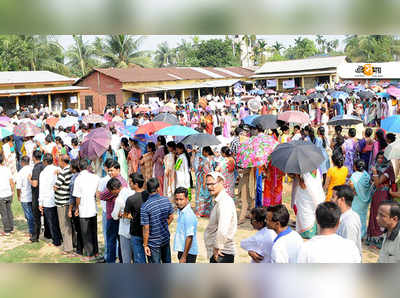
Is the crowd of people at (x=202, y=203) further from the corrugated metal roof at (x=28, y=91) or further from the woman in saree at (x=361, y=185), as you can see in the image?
the corrugated metal roof at (x=28, y=91)

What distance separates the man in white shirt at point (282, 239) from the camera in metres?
2.58

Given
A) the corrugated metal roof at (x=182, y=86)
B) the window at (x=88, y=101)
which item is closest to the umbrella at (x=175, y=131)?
the corrugated metal roof at (x=182, y=86)

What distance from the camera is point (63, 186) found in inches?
221

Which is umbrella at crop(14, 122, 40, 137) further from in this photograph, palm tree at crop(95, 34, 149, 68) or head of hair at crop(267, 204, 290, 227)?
palm tree at crop(95, 34, 149, 68)

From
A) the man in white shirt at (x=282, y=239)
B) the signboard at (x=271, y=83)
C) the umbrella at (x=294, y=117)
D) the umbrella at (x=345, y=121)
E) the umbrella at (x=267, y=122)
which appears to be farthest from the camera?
the signboard at (x=271, y=83)

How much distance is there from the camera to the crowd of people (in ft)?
9.37

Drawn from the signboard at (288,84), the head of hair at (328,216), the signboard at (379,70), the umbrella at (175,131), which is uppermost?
the signboard at (288,84)

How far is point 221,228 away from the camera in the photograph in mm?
3498

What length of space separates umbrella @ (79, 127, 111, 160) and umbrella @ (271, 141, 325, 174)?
10.0 ft

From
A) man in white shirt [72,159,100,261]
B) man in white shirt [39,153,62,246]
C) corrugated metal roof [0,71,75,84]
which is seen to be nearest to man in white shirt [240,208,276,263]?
man in white shirt [72,159,100,261]

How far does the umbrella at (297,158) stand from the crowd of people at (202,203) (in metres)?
0.21

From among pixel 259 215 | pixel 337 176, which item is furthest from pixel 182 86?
pixel 259 215
